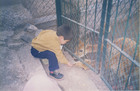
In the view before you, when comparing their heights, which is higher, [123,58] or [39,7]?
[39,7]

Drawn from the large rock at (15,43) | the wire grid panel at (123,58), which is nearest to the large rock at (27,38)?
the large rock at (15,43)

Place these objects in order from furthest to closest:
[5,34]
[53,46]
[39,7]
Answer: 1. [39,7]
2. [5,34]
3. [53,46]

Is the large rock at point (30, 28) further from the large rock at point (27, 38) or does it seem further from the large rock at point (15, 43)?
the large rock at point (15, 43)

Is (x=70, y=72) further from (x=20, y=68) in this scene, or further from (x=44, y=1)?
(x=44, y=1)

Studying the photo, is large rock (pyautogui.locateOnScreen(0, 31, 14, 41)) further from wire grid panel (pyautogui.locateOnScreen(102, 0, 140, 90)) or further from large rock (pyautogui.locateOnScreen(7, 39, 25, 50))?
wire grid panel (pyautogui.locateOnScreen(102, 0, 140, 90))

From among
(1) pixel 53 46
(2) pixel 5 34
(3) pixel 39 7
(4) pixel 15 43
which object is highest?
(3) pixel 39 7

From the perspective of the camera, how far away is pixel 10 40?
3.29 metres

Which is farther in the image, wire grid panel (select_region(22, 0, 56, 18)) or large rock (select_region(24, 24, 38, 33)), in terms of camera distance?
wire grid panel (select_region(22, 0, 56, 18))

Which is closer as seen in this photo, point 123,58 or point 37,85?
point 37,85

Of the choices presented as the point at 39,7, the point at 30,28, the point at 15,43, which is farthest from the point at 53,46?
the point at 39,7

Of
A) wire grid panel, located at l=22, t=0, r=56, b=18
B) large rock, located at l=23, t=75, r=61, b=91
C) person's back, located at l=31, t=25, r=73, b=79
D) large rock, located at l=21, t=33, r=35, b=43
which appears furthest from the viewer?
wire grid panel, located at l=22, t=0, r=56, b=18

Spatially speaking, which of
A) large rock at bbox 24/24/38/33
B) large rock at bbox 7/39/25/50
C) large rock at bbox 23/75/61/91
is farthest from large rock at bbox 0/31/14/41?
large rock at bbox 23/75/61/91

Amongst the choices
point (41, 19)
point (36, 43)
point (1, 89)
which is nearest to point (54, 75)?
point (36, 43)

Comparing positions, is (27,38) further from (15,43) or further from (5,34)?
(5,34)
